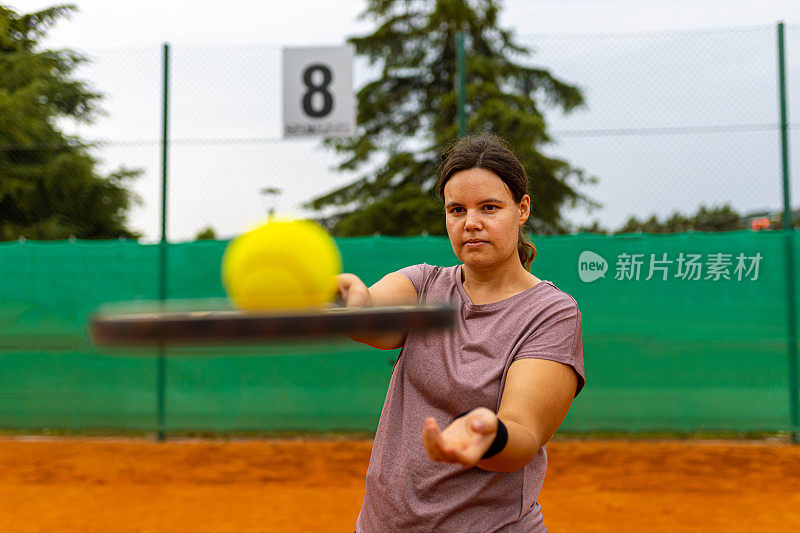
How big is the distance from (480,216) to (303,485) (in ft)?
15.3

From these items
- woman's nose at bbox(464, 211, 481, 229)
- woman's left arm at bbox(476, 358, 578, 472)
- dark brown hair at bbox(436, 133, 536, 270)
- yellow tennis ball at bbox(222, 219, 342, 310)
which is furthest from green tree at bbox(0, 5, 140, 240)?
yellow tennis ball at bbox(222, 219, 342, 310)

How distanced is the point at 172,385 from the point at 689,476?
193 inches

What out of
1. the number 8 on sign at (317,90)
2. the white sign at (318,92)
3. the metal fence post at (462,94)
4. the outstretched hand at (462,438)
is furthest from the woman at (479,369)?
the metal fence post at (462,94)

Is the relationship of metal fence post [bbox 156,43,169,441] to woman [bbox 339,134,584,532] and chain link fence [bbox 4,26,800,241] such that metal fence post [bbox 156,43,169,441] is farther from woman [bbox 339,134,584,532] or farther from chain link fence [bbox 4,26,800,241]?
woman [bbox 339,134,584,532]

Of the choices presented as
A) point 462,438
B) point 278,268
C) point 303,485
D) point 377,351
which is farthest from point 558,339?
point 377,351

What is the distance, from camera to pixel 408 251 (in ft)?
23.0

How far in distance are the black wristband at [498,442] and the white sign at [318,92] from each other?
19.6ft

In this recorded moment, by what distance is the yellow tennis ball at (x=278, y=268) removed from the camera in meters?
0.61

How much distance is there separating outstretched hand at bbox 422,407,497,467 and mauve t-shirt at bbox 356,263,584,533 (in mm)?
467

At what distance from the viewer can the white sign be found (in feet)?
22.7

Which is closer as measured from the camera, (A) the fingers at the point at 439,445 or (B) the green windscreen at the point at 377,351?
(A) the fingers at the point at 439,445

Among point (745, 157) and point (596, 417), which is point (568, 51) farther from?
point (596, 417)

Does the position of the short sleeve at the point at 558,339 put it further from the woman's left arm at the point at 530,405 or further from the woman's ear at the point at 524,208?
the woman's ear at the point at 524,208

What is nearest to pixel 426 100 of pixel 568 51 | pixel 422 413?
pixel 568 51
